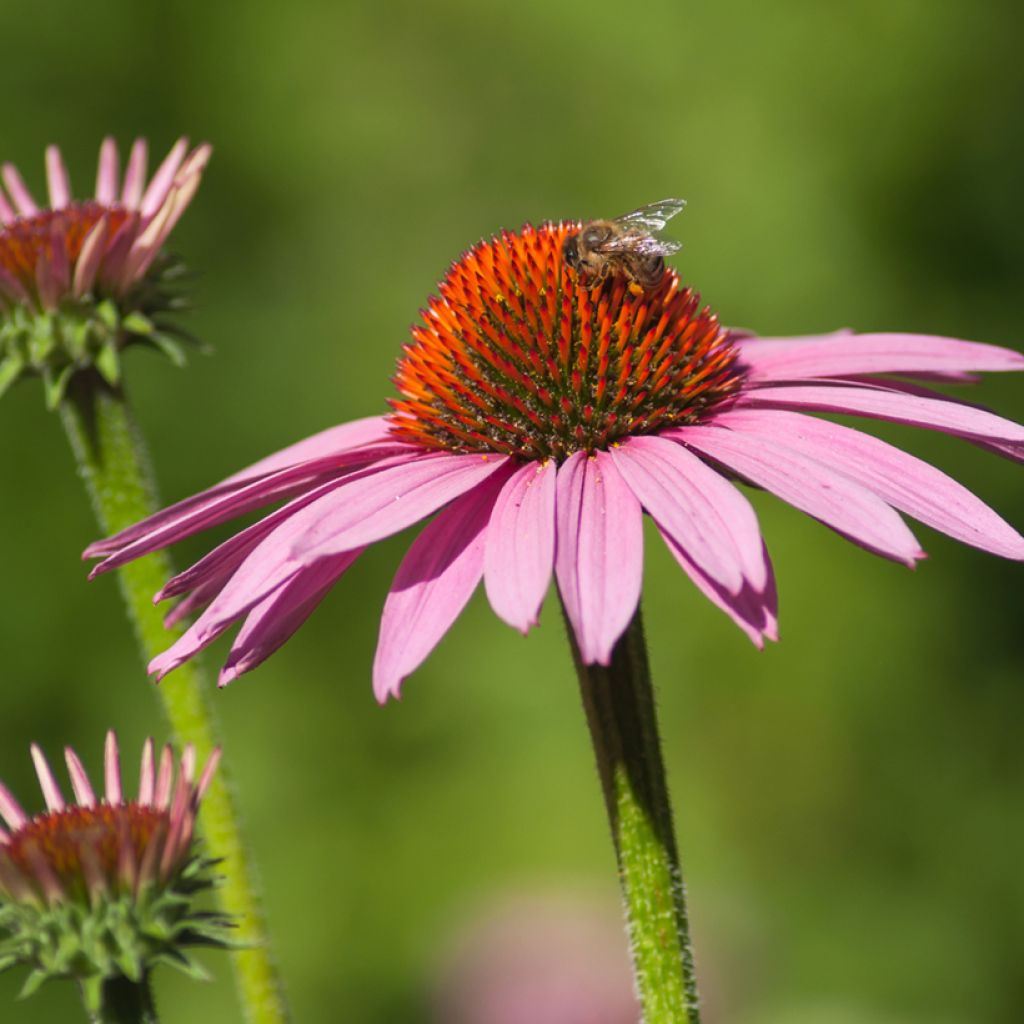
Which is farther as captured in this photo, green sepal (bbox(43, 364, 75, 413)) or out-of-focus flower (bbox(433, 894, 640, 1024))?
out-of-focus flower (bbox(433, 894, 640, 1024))

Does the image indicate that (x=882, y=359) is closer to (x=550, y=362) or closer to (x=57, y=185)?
(x=550, y=362)

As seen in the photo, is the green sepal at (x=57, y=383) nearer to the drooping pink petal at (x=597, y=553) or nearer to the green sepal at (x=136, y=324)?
the green sepal at (x=136, y=324)

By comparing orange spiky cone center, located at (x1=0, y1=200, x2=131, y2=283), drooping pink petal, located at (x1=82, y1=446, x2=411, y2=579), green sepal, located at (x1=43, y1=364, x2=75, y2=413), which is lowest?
drooping pink petal, located at (x1=82, y1=446, x2=411, y2=579)

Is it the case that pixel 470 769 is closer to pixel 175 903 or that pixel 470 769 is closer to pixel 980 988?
pixel 980 988

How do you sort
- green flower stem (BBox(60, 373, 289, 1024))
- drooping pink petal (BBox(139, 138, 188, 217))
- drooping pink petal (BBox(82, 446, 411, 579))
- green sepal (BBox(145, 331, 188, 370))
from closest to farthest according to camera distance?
drooping pink petal (BBox(82, 446, 411, 579)) < green flower stem (BBox(60, 373, 289, 1024)) < green sepal (BBox(145, 331, 188, 370)) < drooping pink petal (BBox(139, 138, 188, 217))

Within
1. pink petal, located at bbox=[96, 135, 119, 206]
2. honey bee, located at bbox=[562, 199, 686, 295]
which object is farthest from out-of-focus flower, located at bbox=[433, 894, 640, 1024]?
pink petal, located at bbox=[96, 135, 119, 206]

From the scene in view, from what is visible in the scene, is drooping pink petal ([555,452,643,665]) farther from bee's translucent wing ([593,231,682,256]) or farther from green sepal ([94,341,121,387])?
green sepal ([94,341,121,387])

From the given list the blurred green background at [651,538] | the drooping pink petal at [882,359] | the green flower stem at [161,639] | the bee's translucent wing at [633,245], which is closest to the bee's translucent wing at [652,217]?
the bee's translucent wing at [633,245]
